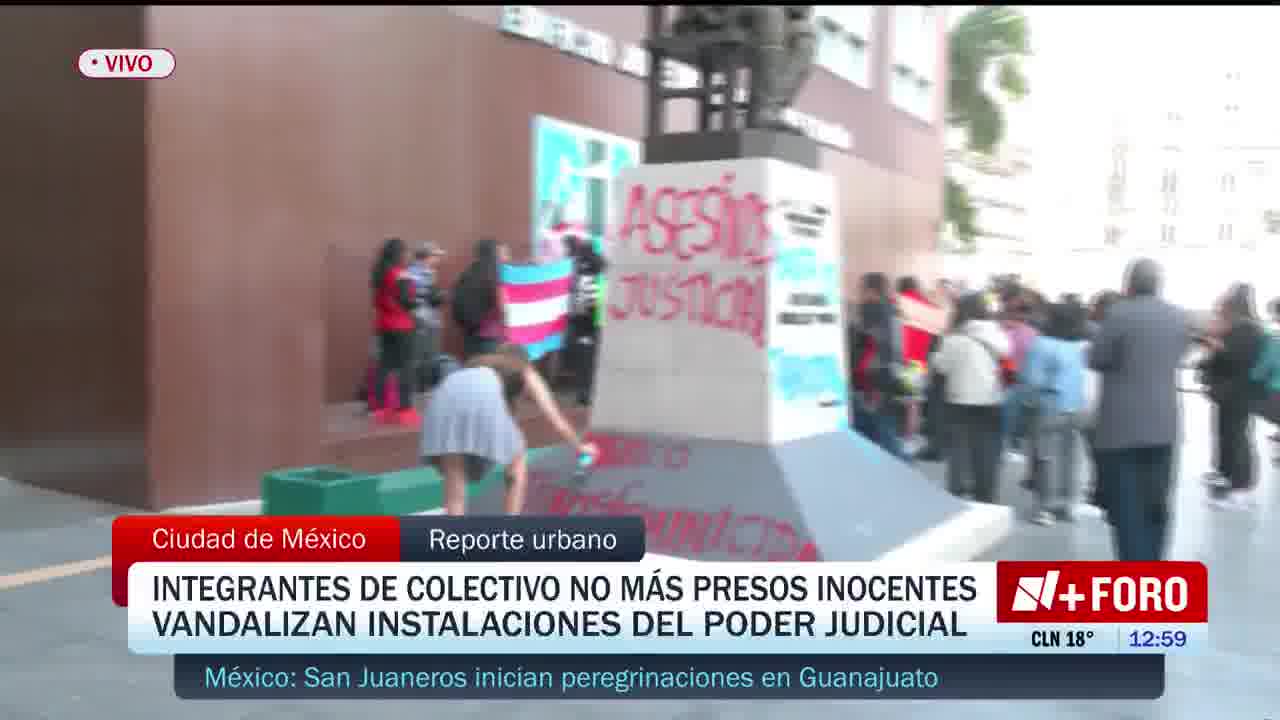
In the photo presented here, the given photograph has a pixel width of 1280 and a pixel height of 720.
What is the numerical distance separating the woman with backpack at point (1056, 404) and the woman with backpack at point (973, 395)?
0.86ft

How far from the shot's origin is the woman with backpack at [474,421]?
5.90 meters

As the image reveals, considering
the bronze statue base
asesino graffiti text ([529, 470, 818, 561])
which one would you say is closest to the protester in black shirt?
the bronze statue base

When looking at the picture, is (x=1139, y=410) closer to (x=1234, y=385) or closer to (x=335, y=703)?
(x=335, y=703)

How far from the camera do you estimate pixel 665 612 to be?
416 cm

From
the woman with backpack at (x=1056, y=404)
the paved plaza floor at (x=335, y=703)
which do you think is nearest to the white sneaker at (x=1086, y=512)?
the woman with backpack at (x=1056, y=404)

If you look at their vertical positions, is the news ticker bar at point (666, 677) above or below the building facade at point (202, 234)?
below

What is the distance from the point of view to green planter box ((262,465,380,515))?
5.95 m

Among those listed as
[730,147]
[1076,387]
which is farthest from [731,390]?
[1076,387]

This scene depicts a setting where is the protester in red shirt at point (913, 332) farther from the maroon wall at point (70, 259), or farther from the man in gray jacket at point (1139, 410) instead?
the maroon wall at point (70, 259)

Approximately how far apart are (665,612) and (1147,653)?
6.03 ft

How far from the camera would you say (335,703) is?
438cm

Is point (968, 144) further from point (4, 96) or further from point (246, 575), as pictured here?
point (246, 575)

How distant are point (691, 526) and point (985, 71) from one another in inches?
1185

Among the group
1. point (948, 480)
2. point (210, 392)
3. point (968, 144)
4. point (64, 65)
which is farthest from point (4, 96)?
point (968, 144)
